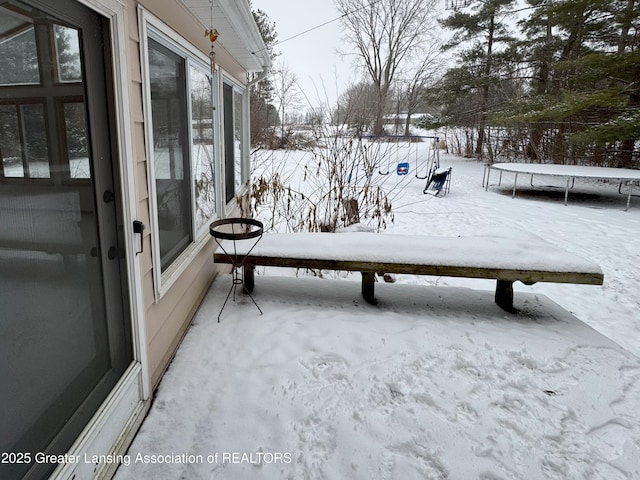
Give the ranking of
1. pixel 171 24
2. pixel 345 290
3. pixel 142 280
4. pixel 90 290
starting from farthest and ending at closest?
1. pixel 345 290
2. pixel 171 24
3. pixel 142 280
4. pixel 90 290

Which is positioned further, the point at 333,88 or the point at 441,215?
the point at 441,215

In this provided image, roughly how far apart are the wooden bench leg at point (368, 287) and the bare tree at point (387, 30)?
16.5m

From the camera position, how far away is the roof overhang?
2.40 meters

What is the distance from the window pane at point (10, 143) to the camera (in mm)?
933

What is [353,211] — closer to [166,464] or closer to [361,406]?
[361,406]

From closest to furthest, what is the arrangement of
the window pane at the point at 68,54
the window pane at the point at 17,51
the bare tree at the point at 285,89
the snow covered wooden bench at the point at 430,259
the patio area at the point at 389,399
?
the window pane at the point at 17,51
the window pane at the point at 68,54
the patio area at the point at 389,399
the snow covered wooden bench at the point at 430,259
the bare tree at the point at 285,89

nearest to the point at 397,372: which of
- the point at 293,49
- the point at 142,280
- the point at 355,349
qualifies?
the point at 355,349

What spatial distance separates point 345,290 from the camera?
3.33 meters

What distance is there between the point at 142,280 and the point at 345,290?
189 centimetres

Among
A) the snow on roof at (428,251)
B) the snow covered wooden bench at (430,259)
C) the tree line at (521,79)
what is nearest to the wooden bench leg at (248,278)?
the snow covered wooden bench at (430,259)

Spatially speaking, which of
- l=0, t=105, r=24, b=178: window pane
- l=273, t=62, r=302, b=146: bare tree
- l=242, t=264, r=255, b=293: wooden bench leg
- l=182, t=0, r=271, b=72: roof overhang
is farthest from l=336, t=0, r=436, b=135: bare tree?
l=0, t=105, r=24, b=178: window pane

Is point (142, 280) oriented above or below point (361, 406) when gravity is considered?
above

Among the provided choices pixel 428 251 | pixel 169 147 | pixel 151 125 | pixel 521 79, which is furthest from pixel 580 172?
pixel 151 125

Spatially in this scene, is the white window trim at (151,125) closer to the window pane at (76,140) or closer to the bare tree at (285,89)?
the window pane at (76,140)
